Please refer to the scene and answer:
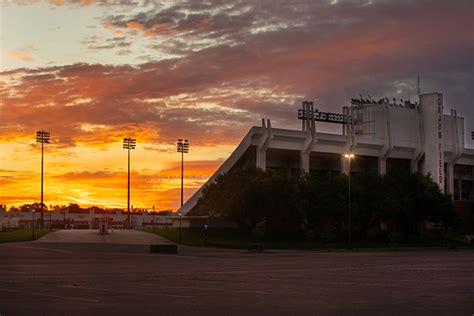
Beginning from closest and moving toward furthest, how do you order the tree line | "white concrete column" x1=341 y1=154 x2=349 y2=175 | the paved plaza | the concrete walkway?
the paved plaza
the concrete walkway
the tree line
"white concrete column" x1=341 y1=154 x2=349 y2=175

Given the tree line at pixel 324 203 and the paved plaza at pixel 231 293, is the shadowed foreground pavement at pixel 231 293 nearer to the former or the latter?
the paved plaza at pixel 231 293

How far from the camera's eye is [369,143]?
115 meters

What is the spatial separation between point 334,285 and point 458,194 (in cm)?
12125

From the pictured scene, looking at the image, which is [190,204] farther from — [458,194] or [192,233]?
[458,194]

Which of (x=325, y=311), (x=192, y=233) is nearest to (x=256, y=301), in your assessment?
(x=325, y=311)

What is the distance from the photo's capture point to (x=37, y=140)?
119562 millimetres

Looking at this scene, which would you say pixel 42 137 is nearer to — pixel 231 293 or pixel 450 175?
pixel 450 175

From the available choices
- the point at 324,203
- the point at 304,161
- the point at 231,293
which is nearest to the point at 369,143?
the point at 304,161

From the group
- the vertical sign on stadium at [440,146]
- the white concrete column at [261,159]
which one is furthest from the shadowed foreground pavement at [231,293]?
the vertical sign on stadium at [440,146]

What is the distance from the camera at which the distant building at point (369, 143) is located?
106688 mm

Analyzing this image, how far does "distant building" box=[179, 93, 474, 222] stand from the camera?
106688mm

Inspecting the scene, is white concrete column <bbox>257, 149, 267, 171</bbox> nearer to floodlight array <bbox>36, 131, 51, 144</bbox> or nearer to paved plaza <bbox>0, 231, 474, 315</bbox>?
floodlight array <bbox>36, 131, 51, 144</bbox>

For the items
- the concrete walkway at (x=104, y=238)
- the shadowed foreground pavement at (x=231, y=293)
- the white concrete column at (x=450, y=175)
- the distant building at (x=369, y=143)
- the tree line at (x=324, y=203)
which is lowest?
the concrete walkway at (x=104, y=238)

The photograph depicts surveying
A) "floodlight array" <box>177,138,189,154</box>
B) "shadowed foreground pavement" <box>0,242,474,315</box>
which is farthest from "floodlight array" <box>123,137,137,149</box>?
"shadowed foreground pavement" <box>0,242,474,315</box>
